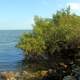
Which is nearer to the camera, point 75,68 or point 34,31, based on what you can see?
point 75,68

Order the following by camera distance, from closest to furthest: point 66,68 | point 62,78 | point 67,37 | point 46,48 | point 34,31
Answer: point 62,78, point 66,68, point 67,37, point 46,48, point 34,31

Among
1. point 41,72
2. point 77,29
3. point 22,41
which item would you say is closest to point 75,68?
point 41,72

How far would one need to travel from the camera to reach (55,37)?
1538 inches

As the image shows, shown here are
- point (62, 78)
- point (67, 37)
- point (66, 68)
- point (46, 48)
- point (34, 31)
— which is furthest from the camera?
point (34, 31)

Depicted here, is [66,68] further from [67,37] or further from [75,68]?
[67,37]

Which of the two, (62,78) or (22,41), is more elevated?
(22,41)

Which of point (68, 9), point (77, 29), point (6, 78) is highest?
point (68, 9)

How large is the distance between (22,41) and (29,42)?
1.33 m

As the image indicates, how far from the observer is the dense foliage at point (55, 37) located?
124ft

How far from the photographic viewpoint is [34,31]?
44.1 metres

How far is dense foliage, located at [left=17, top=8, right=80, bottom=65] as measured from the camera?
37.9 m

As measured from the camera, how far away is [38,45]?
4216cm

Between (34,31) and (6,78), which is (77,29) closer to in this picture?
(34,31)

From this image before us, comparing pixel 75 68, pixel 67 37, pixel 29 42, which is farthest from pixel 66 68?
pixel 29 42
